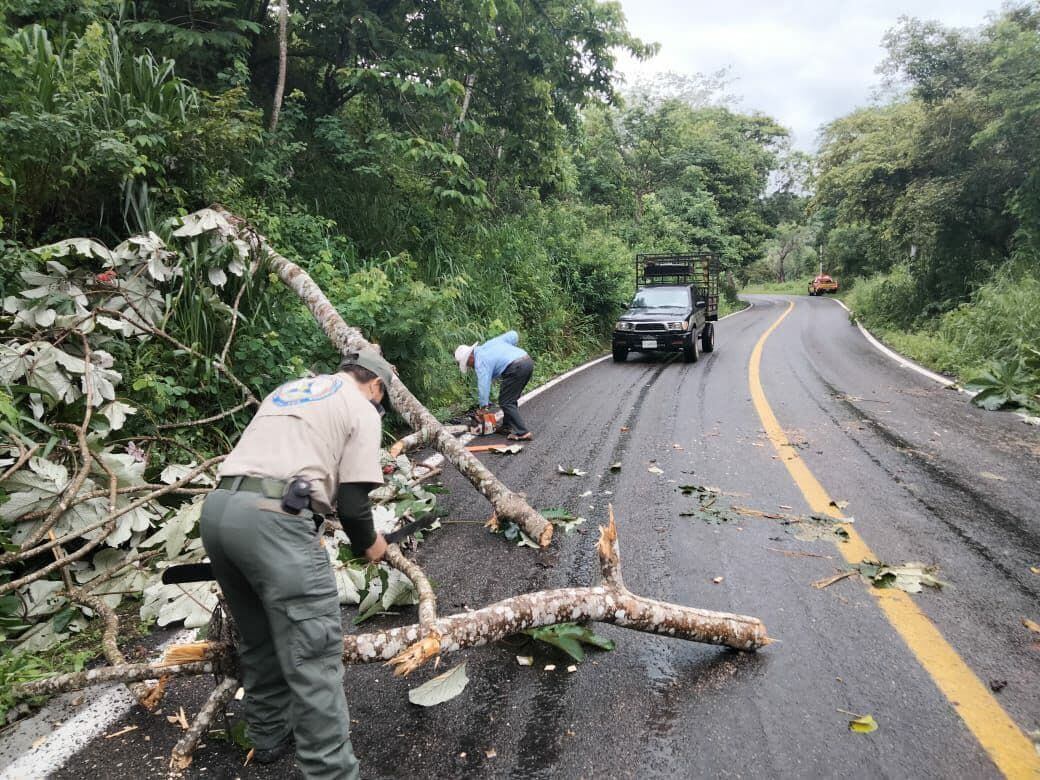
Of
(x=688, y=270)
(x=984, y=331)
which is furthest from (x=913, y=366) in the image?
(x=688, y=270)

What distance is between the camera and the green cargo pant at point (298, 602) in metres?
2.26

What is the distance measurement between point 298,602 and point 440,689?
2.90 ft

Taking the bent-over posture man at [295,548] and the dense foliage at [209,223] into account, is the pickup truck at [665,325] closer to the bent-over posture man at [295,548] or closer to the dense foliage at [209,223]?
the dense foliage at [209,223]

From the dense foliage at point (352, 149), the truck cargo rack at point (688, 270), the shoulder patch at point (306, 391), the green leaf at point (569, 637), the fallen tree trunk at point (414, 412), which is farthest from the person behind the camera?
the truck cargo rack at point (688, 270)

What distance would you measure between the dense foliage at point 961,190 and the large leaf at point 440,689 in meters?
9.99

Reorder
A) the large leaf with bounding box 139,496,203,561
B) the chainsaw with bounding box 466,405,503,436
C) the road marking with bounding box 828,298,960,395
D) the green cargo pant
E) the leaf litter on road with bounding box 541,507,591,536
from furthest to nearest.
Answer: the road marking with bounding box 828,298,960,395 → the chainsaw with bounding box 466,405,503,436 → the leaf litter on road with bounding box 541,507,591,536 → the large leaf with bounding box 139,496,203,561 → the green cargo pant

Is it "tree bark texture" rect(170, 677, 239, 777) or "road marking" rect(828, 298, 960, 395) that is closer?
"tree bark texture" rect(170, 677, 239, 777)

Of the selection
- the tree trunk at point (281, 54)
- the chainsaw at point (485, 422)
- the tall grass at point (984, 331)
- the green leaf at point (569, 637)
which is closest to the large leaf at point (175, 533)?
the green leaf at point (569, 637)

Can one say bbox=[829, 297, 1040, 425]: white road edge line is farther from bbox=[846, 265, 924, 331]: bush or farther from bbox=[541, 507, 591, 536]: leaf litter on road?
bbox=[541, 507, 591, 536]: leaf litter on road

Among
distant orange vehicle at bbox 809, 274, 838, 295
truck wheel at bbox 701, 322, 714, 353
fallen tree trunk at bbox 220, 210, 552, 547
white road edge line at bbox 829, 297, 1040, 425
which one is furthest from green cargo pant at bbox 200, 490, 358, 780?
distant orange vehicle at bbox 809, 274, 838, 295

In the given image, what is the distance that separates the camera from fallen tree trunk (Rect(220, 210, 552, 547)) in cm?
455

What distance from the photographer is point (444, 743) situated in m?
2.55

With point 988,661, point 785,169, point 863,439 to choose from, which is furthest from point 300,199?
point 785,169

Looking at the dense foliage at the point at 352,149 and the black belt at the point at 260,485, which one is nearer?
the black belt at the point at 260,485
